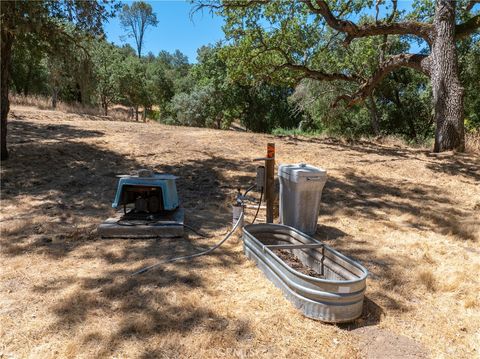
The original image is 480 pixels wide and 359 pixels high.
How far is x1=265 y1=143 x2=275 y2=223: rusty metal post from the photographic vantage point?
4121 mm

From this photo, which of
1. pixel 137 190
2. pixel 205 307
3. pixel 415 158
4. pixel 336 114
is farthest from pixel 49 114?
pixel 336 114

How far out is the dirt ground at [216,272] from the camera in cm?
227

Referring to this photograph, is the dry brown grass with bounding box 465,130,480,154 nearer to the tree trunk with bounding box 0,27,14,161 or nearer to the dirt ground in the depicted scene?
the dirt ground

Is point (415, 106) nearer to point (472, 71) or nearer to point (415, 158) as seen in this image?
point (472, 71)

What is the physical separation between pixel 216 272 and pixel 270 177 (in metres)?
1.36

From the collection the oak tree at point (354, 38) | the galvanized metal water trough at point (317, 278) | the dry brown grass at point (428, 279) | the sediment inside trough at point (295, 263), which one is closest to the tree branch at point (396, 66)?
the oak tree at point (354, 38)

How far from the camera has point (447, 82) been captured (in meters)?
8.13

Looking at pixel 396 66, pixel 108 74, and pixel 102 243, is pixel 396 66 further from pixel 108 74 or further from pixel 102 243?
pixel 108 74

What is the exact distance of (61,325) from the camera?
2359 mm

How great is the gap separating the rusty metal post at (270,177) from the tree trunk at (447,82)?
585 centimetres

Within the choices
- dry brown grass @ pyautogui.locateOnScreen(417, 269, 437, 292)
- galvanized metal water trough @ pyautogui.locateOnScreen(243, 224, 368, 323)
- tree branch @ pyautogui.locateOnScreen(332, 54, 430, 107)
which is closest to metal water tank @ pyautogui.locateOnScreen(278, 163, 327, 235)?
galvanized metal water trough @ pyautogui.locateOnScreen(243, 224, 368, 323)

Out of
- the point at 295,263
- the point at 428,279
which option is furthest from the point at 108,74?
the point at 428,279

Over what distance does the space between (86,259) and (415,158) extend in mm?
7041

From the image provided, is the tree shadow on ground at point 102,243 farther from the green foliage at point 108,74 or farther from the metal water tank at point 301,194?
the green foliage at point 108,74
